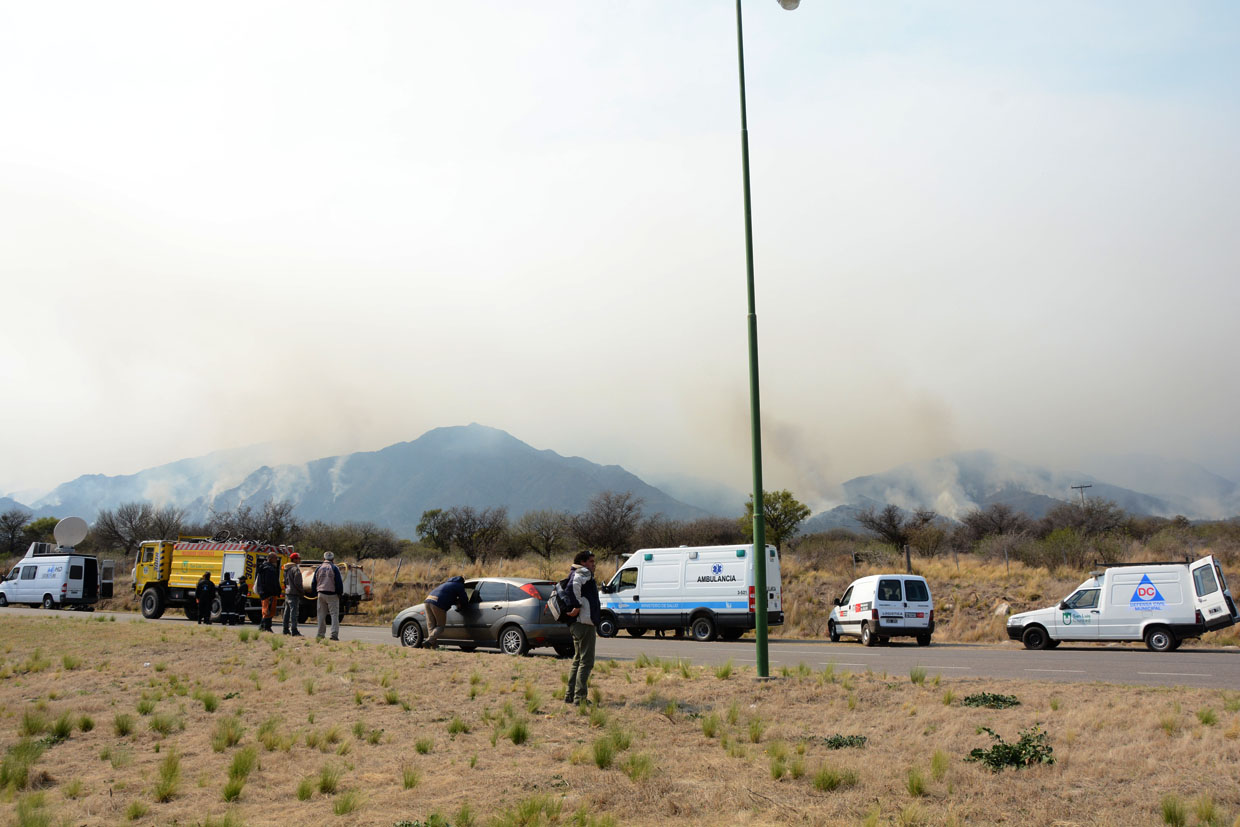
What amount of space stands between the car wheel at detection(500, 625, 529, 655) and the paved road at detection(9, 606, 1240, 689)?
2213 mm

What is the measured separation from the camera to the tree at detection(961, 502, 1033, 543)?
66.8 metres

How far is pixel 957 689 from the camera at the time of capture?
36.7ft

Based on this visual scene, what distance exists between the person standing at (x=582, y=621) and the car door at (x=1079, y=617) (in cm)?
1516

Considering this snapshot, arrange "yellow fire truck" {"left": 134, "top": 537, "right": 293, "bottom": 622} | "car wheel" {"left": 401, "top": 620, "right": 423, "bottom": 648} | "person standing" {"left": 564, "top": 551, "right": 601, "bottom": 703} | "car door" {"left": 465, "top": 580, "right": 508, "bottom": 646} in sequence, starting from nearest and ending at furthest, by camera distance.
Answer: "person standing" {"left": 564, "top": 551, "right": 601, "bottom": 703} < "car door" {"left": 465, "top": 580, "right": 508, "bottom": 646} < "car wheel" {"left": 401, "top": 620, "right": 423, "bottom": 648} < "yellow fire truck" {"left": 134, "top": 537, "right": 293, "bottom": 622}

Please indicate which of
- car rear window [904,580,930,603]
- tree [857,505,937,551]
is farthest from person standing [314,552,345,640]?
tree [857,505,937,551]

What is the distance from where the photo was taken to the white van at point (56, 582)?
38.2m

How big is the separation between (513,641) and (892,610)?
460 inches

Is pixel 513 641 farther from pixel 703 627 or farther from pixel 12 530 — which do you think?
pixel 12 530

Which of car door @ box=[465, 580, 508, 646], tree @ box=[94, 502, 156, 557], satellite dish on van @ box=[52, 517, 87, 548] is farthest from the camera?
tree @ box=[94, 502, 156, 557]

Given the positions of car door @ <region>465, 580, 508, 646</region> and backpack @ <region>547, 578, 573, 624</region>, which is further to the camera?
car door @ <region>465, 580, 508, 646</region>

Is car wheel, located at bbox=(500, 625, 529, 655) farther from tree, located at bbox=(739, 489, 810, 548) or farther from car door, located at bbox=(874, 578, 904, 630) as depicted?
tree, located at bbox=(739, 489, 810, 548)

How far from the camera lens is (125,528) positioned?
81750mm

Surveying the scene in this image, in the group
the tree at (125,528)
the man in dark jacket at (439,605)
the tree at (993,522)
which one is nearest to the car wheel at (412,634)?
the man in dark jacket at (439,605)

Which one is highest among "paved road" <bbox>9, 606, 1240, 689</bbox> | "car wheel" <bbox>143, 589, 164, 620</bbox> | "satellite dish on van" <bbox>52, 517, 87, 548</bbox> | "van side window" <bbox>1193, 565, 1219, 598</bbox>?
"satellite dish on van" <bbox>52, 517, 87, 548</bbox>
